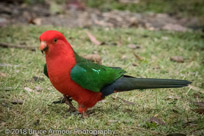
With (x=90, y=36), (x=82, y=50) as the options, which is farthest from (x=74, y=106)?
(x=90, y=36)

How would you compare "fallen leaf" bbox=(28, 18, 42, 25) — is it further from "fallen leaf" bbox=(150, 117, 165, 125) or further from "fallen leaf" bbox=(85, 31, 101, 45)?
"fallen leaf" bbox=(150, 117, 165, 125)

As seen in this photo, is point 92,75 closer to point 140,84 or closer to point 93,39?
point 140,84

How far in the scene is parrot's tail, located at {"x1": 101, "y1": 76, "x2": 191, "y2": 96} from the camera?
3203 millimetres

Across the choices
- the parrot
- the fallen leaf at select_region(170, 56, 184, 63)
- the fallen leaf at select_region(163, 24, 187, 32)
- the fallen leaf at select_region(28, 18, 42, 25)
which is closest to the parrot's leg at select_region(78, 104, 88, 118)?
the parrot

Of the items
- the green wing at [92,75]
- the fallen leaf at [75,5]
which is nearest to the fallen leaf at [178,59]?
the green wing at [92,75]

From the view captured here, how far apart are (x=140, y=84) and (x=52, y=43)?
0.98 m

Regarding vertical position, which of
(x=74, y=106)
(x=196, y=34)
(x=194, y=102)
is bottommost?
(x=74, y=106)

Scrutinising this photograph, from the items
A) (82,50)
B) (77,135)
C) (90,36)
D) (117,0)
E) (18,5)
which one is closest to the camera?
(77,135)

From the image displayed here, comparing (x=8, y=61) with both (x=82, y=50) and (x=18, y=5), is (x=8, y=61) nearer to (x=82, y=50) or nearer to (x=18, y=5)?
(x=82, y=50)

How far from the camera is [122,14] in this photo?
848 centimetres

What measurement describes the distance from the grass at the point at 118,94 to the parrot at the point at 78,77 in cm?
23

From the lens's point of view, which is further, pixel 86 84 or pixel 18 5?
pixel 18 5

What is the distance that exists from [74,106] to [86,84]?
0.58 meters

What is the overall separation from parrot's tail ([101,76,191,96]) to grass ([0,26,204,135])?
25 cm
